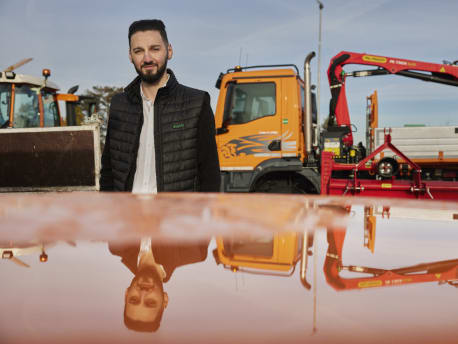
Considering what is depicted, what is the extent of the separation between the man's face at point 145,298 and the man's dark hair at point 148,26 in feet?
6.79

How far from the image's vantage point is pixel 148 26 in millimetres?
2271

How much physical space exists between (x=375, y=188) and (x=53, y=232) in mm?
5261

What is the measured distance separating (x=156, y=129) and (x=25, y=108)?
6.96m

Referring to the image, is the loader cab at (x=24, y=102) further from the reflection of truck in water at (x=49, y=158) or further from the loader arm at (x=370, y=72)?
the loader arm at (x=370, y=72)

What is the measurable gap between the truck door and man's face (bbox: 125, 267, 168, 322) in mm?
5151

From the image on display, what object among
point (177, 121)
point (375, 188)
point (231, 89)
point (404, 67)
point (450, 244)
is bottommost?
point (375, 188)

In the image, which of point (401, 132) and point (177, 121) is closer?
point (177, 121)

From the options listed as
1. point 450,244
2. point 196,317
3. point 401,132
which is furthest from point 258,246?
point 401,132

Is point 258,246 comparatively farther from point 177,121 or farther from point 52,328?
point 177,121

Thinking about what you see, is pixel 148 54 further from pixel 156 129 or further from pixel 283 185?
pixel 283 185

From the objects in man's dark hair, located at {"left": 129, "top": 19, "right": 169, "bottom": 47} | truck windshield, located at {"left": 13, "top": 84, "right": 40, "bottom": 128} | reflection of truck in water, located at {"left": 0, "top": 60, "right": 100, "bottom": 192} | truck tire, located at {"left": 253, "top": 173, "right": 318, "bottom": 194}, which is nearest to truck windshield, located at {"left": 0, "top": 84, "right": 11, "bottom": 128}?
truck windshield, located at {"left": 13, "top": 84, "right": 40, "bottom": 128}

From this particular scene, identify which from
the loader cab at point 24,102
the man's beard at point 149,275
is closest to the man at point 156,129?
the man's beard at point 149,275

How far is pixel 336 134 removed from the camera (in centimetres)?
682

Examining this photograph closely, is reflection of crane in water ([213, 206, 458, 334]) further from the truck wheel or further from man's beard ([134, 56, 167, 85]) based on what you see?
the truck wheel
